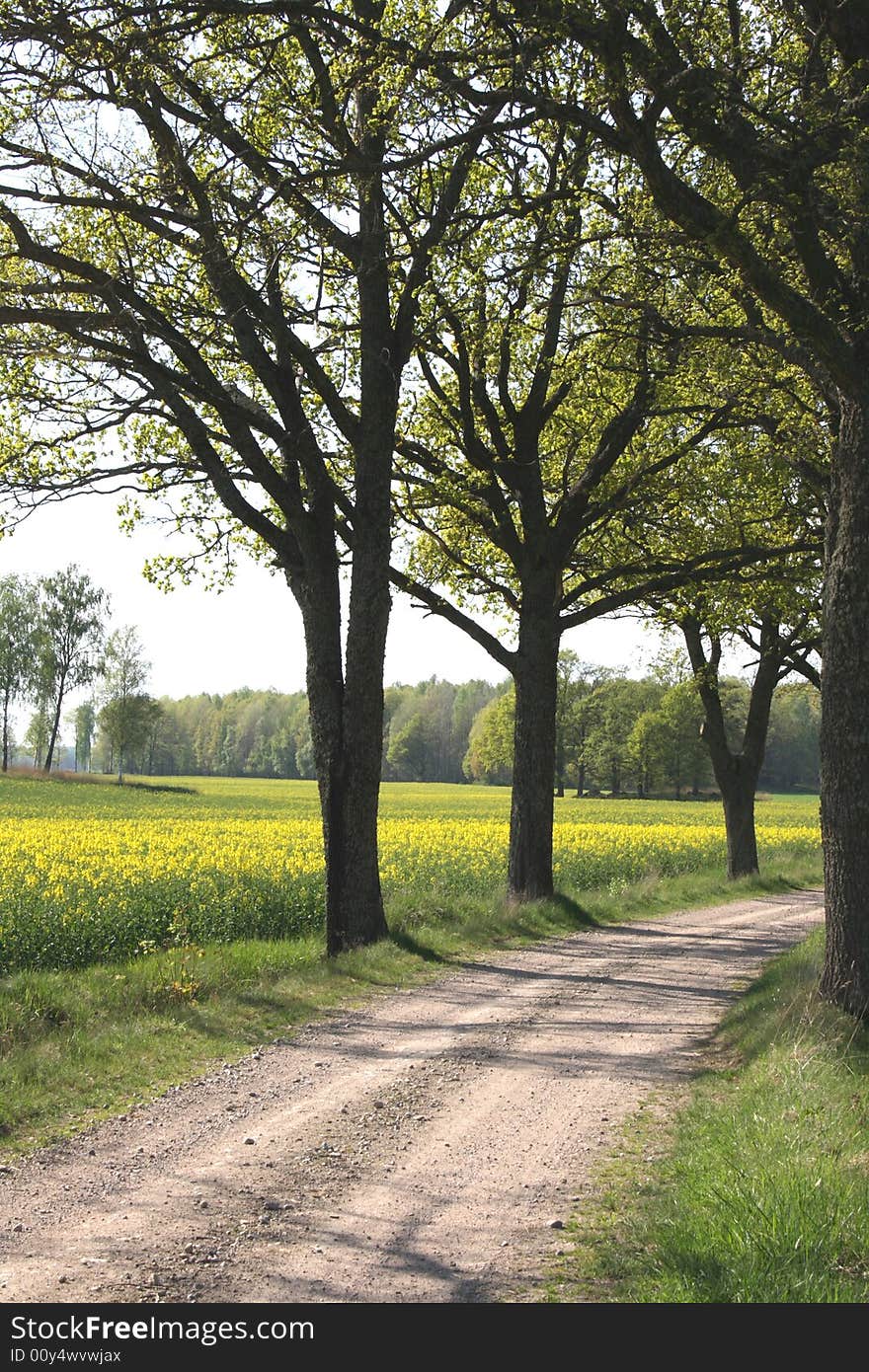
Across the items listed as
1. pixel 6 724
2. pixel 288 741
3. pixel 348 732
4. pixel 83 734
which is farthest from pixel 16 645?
pixel 348 732

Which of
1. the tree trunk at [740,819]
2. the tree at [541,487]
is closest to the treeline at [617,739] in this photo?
the tree trunk at [740,819]

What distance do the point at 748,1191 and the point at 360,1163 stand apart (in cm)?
234

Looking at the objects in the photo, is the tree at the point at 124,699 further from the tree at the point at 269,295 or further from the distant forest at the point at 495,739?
the tree at the point at 269,295

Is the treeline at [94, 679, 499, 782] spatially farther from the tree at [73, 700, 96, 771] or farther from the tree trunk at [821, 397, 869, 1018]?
the tree trunk at [821, 397, 869, 1018]

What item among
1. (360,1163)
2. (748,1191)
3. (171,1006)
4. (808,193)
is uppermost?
(808,193)

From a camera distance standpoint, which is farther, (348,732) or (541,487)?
(541,487)

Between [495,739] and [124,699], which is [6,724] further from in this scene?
[495,739]

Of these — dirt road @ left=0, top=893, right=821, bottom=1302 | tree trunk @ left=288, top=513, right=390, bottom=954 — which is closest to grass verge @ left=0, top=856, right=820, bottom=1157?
dirt road @ left=0, top=893, right=821, bottom=1302

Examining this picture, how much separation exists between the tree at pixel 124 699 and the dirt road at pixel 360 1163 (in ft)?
289

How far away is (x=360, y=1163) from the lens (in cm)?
688

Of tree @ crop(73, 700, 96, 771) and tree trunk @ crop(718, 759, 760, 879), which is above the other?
tree @ crop(73, 700, 96, 771)

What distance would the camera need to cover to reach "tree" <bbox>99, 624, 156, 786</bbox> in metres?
96.1

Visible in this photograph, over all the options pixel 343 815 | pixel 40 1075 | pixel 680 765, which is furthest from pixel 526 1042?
pixel 680 765

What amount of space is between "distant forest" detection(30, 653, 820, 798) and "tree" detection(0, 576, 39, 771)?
1053cm
